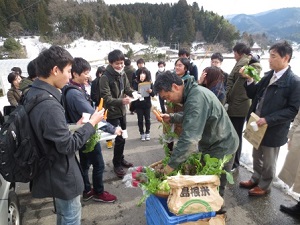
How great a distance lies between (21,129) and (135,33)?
266 ft

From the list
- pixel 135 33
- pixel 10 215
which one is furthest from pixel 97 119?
pixel 135 33

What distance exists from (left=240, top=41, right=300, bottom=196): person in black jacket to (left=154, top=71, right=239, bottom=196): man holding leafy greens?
94 cm

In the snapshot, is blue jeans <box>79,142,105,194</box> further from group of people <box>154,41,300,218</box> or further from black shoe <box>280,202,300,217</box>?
black shoe <box>280,202,300,217</box>

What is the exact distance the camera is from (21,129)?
165 centimetres

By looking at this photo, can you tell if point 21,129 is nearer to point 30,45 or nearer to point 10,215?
point 10,215

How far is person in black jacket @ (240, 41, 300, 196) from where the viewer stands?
A: 9.18 ft

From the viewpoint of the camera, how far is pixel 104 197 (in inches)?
131

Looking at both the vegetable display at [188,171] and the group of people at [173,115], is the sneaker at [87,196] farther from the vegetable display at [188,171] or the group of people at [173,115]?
the vegetable display at [188,171]

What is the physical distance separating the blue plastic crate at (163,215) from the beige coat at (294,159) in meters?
1.43

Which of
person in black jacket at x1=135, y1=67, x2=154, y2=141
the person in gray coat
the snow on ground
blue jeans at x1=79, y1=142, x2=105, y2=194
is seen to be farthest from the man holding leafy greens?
person in black jacket at x1=135, y1=67, x2=154, y2=141

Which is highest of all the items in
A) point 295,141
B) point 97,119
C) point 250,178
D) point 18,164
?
point 97,119

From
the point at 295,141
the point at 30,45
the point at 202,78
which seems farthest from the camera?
the point at 30,45

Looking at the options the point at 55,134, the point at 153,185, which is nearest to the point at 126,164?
the point at 153,185

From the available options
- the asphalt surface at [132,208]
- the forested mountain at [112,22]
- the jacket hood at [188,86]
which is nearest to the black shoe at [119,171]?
the asphalt surface at [132,208]
